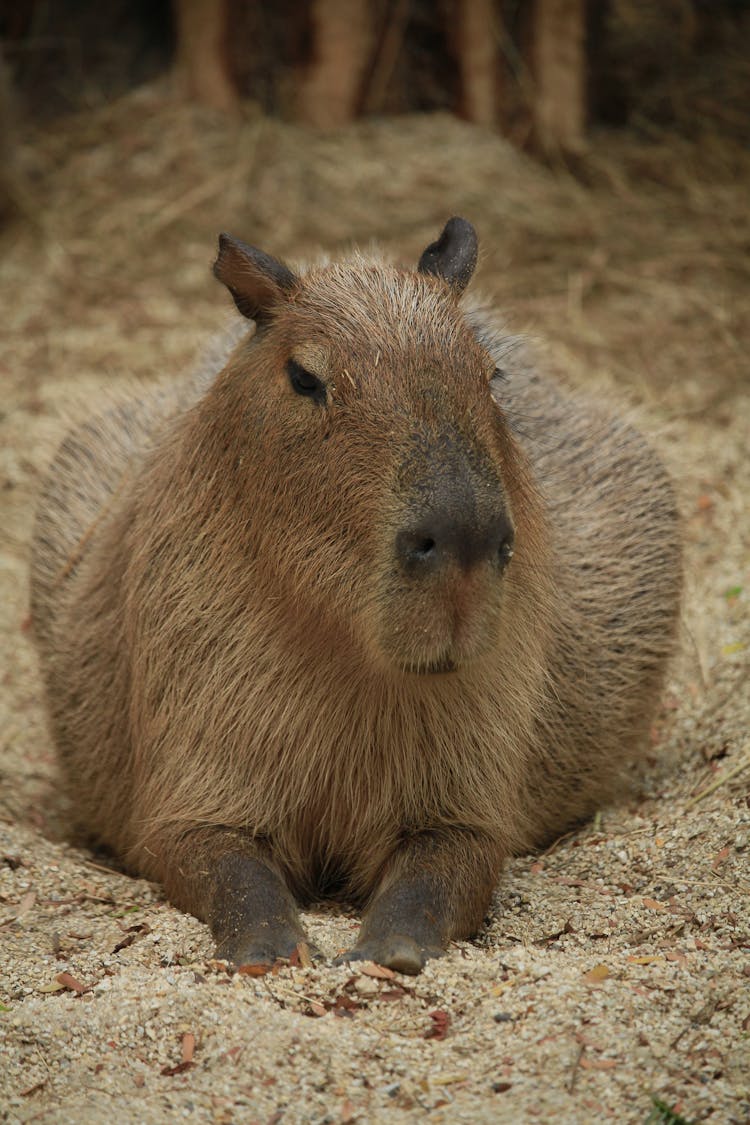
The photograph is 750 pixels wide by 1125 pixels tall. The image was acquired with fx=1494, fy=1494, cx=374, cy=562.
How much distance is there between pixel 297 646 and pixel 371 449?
0.70 m

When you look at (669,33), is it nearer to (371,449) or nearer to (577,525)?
(577,525)

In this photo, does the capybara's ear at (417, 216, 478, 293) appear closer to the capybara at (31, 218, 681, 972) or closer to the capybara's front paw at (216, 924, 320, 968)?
the capybara at (31, 218, 681, 972)

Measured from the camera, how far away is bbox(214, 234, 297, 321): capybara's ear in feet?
13.4

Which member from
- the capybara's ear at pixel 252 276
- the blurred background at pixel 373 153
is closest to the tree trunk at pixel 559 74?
the blurred background at pixel 373 153

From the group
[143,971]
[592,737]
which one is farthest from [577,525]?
[143,971]

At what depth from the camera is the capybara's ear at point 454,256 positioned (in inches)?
169

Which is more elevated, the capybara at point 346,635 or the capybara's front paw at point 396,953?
the capybara at point 346,635

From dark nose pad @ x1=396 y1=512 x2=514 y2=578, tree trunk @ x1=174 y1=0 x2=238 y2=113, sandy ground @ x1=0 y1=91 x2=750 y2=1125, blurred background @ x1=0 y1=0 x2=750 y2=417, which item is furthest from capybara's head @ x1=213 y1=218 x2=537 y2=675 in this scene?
tree trunk @ x1=174 y1=0 x2=238 y2=113

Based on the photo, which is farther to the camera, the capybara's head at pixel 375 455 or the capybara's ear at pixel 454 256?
the capybara's ear at pixel 454 256

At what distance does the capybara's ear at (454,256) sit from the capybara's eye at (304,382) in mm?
607

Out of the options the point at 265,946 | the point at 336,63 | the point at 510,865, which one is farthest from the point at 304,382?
the point at 336,63

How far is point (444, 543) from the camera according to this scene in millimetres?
3412

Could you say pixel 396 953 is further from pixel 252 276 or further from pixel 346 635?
pixel 252 276

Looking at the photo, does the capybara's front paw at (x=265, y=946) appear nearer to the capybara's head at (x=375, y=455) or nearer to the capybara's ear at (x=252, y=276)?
the capybara's head at (x=375, y=455)
